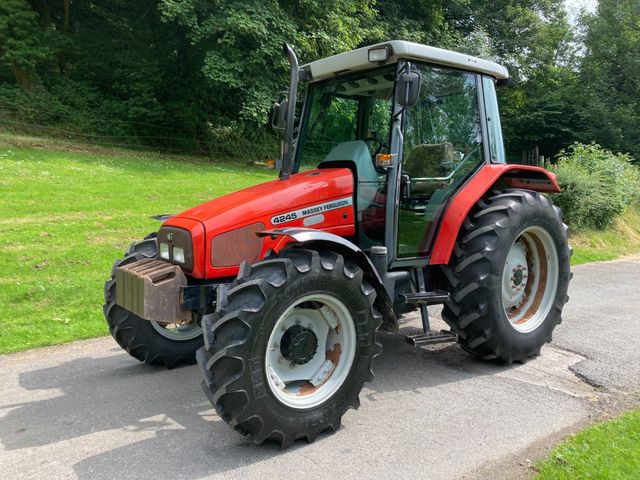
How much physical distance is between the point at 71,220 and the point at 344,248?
6548mm

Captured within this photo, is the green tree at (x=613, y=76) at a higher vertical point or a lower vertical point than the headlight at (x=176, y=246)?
higher

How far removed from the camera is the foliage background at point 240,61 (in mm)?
16062

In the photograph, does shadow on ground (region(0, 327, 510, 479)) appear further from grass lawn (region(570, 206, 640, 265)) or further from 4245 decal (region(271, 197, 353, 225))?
grass lawn (region(570, 206, 640, 265))

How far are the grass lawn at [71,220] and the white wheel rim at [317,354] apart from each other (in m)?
2.77

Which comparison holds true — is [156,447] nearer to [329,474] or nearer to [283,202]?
[329,474]

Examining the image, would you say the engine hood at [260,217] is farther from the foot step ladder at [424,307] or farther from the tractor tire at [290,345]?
the foot step ladder at [424,307]

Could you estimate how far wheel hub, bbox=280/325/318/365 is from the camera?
10.9ft

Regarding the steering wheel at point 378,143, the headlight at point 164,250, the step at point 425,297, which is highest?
the steering wheel at point 378,143

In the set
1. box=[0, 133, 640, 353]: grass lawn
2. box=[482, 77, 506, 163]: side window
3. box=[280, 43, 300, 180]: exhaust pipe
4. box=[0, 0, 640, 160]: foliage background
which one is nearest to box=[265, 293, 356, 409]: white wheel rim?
box=[280, 43, 300, 180]: exhaust pipe

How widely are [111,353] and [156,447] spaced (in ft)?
6.20

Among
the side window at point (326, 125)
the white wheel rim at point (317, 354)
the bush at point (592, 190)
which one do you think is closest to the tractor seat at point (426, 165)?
the side window at point (326, 125)

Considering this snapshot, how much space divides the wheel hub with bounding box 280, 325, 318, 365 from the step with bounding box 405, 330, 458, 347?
979 mm

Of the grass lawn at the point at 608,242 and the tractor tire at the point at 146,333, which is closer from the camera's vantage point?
the tractor tire at the point at 146,333

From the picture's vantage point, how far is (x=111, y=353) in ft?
15.6
